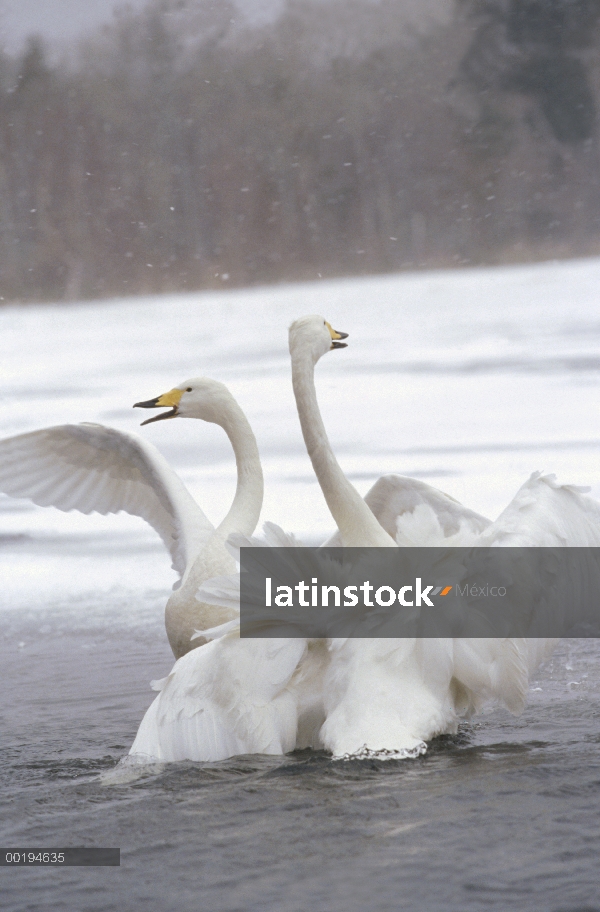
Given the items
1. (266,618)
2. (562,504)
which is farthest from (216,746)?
(562,504)

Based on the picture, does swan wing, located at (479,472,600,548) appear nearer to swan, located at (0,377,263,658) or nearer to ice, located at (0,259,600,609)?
swan, located at (0,377,263,658)

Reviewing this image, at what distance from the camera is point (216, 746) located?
3.36 m

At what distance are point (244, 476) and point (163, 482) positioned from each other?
1.39 feet

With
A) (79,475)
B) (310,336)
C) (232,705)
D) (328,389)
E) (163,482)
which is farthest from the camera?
(328,389)

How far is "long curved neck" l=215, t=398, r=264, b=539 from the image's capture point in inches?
193

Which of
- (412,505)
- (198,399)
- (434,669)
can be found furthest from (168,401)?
(434,669)

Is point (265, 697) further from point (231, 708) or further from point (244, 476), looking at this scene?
point (244, 476)

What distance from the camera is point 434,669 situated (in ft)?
11.1

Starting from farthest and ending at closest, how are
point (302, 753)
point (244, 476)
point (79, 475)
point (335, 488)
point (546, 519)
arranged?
1. point (79, 475)
2. point (244, 476)
3. point (335, 488)
4. point (546, 519)
5. point (302, 753)

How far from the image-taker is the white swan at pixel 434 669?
328cm

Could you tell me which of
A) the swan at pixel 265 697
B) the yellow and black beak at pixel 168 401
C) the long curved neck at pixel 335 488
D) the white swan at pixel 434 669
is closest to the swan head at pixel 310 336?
the long curved neck at pixel 335 488
